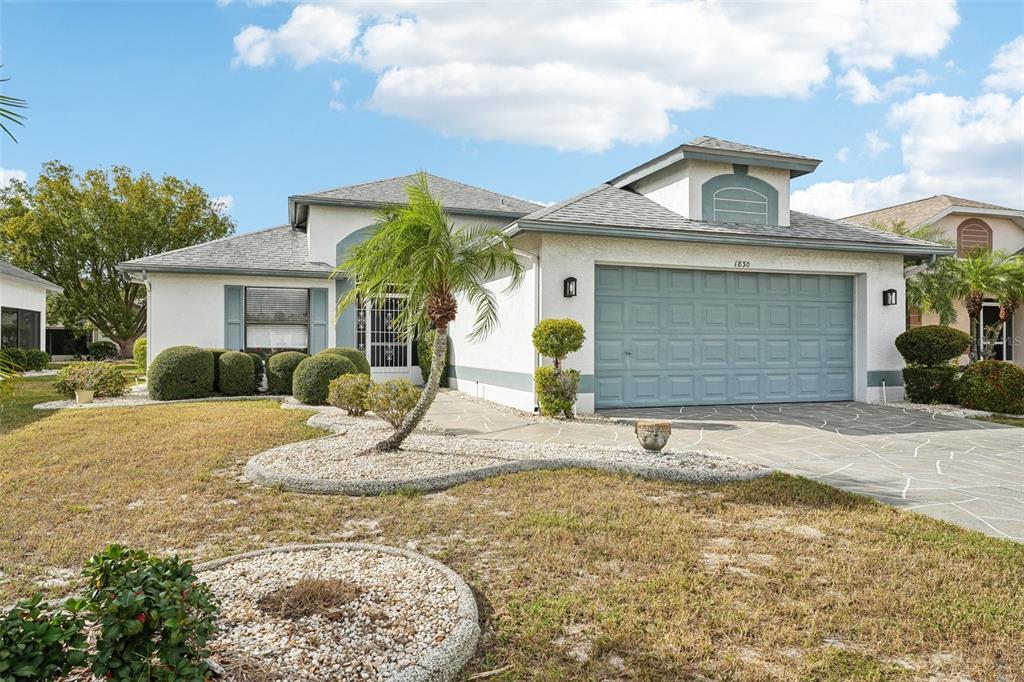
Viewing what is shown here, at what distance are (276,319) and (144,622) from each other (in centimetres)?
1481

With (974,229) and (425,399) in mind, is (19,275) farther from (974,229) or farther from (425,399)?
(974,229)

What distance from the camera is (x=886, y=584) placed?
12.9 feet

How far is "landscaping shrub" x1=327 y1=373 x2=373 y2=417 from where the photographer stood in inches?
408

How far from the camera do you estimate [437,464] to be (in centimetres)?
688

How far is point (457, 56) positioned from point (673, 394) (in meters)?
8.04

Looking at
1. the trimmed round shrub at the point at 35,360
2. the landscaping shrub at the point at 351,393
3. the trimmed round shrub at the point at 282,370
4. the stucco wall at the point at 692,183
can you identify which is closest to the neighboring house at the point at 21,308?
the trimmed round shrub at the point at 35,360

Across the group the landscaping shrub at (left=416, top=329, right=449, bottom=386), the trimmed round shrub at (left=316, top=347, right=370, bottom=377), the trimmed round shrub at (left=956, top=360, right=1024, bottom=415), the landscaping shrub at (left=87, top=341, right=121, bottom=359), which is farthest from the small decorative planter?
the landscaping shrub at (left=87, top=341, right=121, bottom=359)

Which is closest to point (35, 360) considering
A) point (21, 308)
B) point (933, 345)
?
point (21, 308)

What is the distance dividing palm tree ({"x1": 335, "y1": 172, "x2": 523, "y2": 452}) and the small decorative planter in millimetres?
2536

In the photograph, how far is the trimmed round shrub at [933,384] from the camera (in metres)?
12.5

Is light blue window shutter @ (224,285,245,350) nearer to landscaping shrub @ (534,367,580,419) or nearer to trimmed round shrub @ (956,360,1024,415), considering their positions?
landscaping shrub @ (534,367,580,419)

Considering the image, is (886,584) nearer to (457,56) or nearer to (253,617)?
(253,617)

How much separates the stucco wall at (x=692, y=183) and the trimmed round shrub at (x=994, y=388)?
474 centimetres

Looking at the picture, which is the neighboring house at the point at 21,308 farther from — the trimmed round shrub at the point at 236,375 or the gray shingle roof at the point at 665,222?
the gray shingle roof at the point at 665,222
